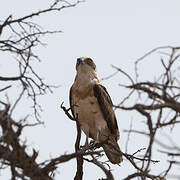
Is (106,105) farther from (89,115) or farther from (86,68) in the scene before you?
(86,68)

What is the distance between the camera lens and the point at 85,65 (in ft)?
25.1

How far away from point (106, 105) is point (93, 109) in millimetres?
240

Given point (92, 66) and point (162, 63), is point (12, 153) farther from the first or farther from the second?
point (92, 66)

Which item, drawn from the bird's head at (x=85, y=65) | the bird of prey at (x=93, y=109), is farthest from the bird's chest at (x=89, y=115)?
the bird's head at (x=85, y=65)

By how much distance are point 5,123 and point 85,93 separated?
154 inches

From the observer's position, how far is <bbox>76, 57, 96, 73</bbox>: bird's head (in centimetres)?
759

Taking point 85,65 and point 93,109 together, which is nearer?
point 93,109

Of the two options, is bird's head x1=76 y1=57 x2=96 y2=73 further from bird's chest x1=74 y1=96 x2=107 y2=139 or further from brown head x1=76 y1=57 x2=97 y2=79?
bird's chest x1=74 y1=96 x2=107 y2=139

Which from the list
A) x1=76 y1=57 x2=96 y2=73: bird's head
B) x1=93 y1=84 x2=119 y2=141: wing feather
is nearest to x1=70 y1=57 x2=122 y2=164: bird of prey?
x1=93 y1=84 x2=119 y2=141: wing feather

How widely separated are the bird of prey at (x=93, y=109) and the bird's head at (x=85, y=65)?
106 mm

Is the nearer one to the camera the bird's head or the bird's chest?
the bird's chest

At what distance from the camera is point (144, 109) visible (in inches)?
177

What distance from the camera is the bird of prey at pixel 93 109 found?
277 inches

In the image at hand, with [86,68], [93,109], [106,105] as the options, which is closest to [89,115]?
[93,109]
